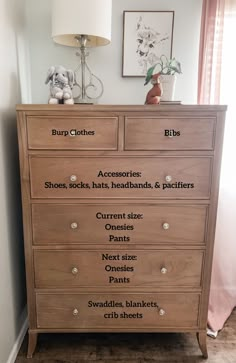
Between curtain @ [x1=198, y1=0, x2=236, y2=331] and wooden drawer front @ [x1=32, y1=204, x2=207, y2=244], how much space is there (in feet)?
1.75

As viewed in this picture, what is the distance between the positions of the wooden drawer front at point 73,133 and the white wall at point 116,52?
61 cm

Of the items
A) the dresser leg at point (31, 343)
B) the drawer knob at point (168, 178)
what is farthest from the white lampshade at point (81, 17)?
the dresser leg at point (31, 343)

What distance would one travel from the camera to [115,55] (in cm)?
173

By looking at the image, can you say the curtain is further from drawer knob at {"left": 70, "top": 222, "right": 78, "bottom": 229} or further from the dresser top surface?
drawer knob at {"left": 70, "top": 222, "right": 78, "bottom": 229}

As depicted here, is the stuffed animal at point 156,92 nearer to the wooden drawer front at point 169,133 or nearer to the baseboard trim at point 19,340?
the wooden drawer front at point 169,133

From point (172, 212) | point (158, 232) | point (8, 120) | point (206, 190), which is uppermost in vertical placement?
point (8, 120)

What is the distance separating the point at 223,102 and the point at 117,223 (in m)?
1.02

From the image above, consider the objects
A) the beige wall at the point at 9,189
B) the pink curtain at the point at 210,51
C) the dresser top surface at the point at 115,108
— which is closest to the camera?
the dresser top surface at the point at 115,108

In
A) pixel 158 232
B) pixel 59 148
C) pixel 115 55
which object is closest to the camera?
pixel 59 148

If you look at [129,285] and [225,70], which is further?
[225,70]

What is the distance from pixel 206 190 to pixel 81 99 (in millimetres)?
875

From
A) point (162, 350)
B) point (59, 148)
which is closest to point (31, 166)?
point (59, 148)

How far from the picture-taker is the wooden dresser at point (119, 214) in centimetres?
125

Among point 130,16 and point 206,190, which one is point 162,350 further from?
point 130,16
